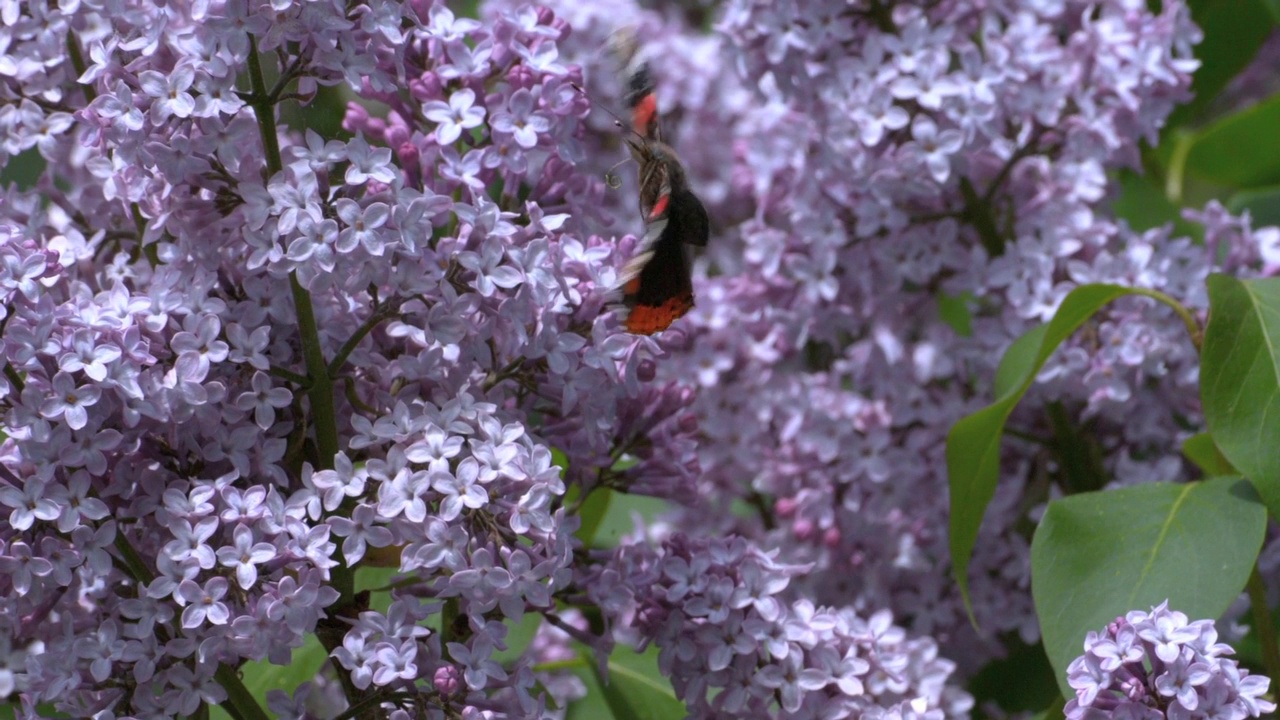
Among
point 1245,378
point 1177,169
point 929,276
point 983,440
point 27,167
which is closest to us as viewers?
point 1245,378

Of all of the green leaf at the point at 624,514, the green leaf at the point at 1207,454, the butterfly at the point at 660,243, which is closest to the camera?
the butterfly at the point at 660,243

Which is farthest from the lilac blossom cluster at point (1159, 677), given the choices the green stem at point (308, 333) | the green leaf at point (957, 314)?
the green leaf at point (957, 314)

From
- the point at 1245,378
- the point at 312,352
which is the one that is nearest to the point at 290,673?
the point at 312,352

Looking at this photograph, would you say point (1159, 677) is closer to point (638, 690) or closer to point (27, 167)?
point (638, 690)

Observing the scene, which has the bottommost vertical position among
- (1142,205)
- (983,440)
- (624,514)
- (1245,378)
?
(624,514)

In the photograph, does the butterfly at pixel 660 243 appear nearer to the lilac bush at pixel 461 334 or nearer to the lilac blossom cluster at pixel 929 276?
the lilac bush at pixel 461 334

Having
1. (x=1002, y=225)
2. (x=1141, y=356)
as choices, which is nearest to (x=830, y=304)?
(x=1002, y=225)

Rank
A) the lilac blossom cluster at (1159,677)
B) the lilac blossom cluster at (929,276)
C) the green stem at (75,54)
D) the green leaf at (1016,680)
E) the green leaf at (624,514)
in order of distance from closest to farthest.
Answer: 1. the lilac blossom cluster at (1159,677)
2. the green stem at (75,54)
3. the lilac blossom cluster at (929,276)
4. the green leaf at (1016,680)
5. the green leaf at (624,514)
